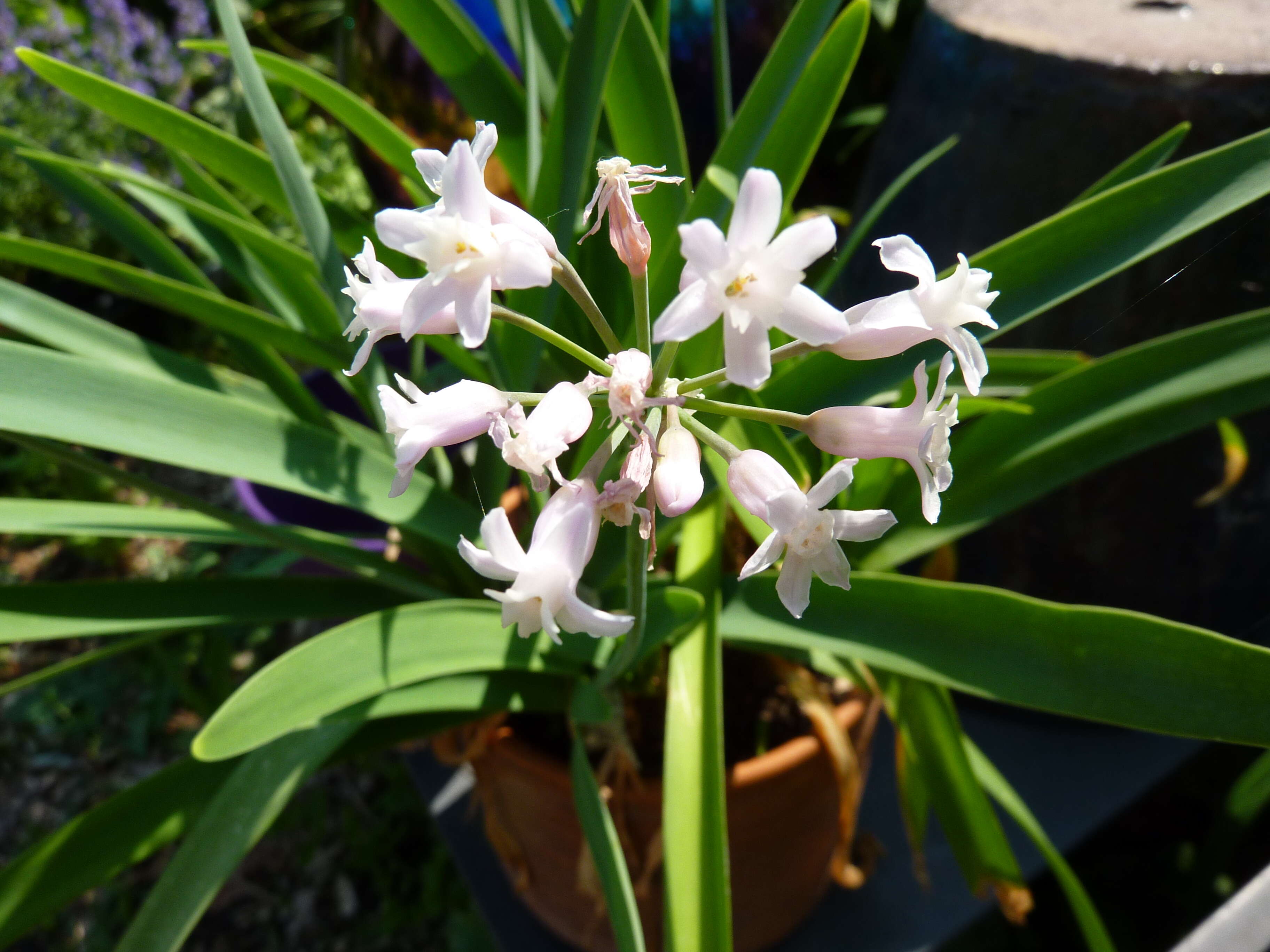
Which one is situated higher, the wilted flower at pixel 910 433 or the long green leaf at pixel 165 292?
the long green leaf at pixel 165 292

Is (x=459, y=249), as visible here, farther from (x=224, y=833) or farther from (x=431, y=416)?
(x=224, y=833)

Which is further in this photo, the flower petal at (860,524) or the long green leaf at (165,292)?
the long green leaf at (165,292)

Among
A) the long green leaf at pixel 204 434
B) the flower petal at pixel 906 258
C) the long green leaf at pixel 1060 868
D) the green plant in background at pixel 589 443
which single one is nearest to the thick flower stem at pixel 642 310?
the green plant in background at pixel 589 443

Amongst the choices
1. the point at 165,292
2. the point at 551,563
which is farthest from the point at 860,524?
the point at 165,292

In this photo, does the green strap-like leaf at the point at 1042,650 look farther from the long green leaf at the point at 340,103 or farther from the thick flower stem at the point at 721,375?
the long green leaf at the point at 340,103

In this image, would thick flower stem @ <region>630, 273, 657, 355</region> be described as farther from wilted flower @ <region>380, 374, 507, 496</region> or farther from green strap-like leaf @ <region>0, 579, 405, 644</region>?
green strap-like leaf @ <region>0, 579, 405, 644</region>

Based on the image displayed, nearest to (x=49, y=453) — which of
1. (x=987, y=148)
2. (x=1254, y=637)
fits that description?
(x=987, y=148)
